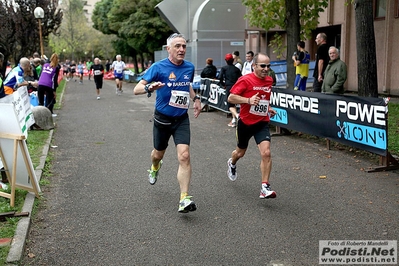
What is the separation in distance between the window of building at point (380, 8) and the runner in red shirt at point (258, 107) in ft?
46.4

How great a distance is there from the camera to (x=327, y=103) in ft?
29.1

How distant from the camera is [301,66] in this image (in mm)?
13945

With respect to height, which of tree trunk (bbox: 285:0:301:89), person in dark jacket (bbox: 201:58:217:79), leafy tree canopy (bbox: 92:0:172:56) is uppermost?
leafy tree canopy (bbox: 92:0:172:56)

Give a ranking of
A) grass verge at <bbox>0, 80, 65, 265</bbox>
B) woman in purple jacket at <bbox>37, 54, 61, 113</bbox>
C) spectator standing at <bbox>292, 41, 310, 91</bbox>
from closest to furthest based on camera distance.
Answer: grass verge at <bbox>0, 80, 65, 265</bbox> → woman in purple jacket at <bbox>37, 54, 61, 113</bbox> → spectator standing at <bbox>292, 41, 310, 91</bbox>

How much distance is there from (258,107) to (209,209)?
A: 1.51m

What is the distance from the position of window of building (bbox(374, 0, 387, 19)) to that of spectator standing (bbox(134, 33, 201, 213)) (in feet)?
49.1

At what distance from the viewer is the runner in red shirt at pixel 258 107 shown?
19.4 ft

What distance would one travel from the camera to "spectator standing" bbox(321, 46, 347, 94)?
9.75 meters

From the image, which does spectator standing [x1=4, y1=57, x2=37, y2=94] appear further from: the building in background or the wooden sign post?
the building in background

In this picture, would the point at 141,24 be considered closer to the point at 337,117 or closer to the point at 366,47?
the point at 366,47

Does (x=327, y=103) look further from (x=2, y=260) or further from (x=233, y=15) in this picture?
(x=233, y=15)

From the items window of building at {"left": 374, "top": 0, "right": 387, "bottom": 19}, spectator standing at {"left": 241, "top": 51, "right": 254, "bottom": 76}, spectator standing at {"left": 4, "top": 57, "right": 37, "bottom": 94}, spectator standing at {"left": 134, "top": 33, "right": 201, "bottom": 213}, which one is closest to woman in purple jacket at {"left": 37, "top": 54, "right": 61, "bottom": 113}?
spectator standing at {"left": 4, "top": 57, "right": 37, "bottom": 94}

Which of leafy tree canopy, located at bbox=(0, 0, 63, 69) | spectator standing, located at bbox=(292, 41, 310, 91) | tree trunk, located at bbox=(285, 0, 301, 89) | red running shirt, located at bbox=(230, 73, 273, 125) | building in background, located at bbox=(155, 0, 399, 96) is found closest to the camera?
red running shirt, located at bbox=(230, 73, 273, 125)

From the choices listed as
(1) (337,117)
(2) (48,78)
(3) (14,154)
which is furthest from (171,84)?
(2) (48,78)
